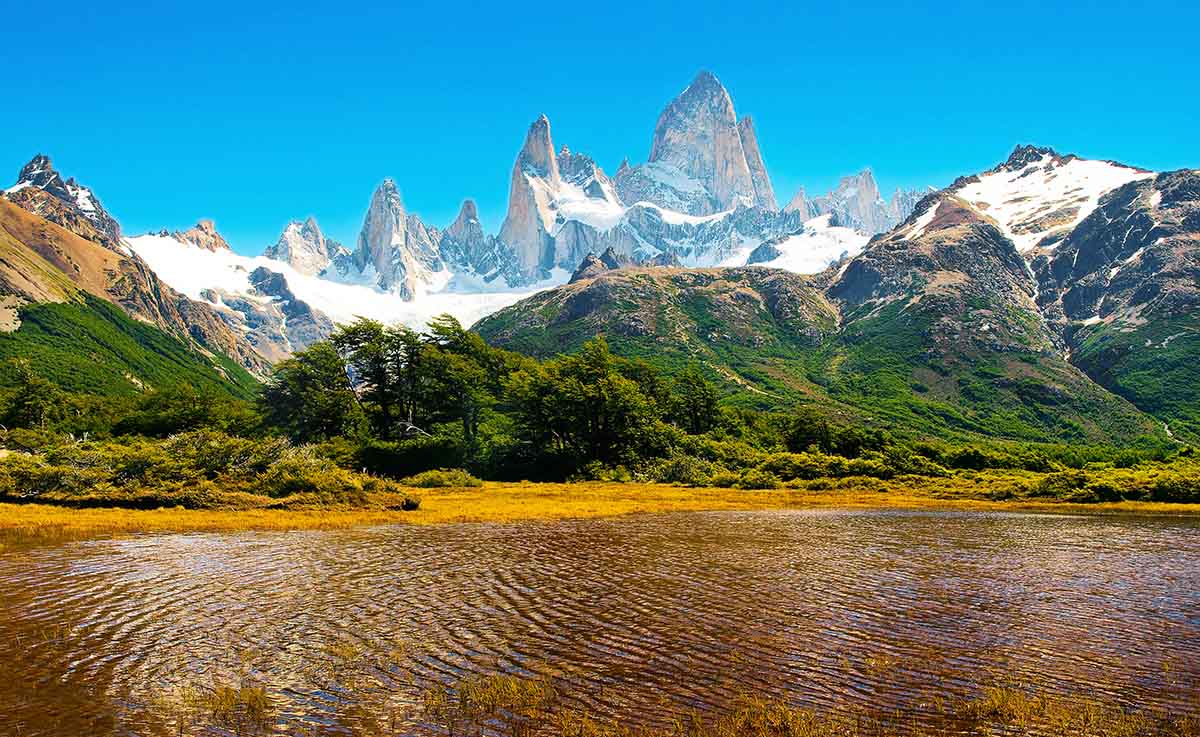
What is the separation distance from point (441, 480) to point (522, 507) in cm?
2526

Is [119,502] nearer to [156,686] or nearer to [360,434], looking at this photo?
[156,686]

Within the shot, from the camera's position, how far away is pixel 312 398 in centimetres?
9300

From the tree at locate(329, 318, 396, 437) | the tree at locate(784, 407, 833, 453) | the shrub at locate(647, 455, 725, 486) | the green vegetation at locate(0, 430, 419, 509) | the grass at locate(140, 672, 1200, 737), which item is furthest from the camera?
the tree at locate(784, 407, 833, 453)

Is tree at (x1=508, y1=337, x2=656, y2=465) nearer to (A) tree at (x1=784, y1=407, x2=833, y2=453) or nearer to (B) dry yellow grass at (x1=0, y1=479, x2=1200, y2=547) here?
(B) dry yellow grass at (x1=0, y1=479, x2=1200, y2=547)

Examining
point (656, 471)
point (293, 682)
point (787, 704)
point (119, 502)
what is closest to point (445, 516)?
point (119, 502)

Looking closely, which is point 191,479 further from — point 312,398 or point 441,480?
point 312,398

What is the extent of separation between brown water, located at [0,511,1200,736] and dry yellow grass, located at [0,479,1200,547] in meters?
5.78

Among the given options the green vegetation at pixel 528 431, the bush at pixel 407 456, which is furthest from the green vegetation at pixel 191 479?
the bush at pixel 407 456

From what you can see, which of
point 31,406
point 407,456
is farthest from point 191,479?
point 31,406

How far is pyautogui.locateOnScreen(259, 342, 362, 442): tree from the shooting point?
92562 mm

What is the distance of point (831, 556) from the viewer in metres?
30.4

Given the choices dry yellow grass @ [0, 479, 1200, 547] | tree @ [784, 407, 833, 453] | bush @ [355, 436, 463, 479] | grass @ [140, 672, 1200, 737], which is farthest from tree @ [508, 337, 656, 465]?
grass @ [140, 672, 1200, 737]

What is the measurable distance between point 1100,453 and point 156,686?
121531 mm

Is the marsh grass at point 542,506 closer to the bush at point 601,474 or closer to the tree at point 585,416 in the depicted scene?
the bush at point 601,474
